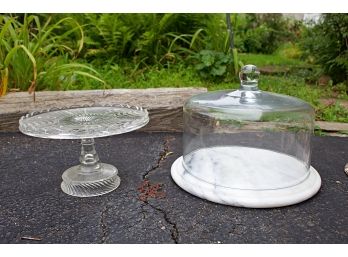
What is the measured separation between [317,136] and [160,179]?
4.86ft

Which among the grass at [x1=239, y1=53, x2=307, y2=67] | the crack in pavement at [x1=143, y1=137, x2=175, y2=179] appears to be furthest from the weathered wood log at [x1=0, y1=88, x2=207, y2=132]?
the grass at [x1=239, y1=53, x2=307, y2=67]

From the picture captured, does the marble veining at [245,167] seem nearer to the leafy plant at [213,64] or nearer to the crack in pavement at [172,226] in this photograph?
the crack in pavement at [172,226]

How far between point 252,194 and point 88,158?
3.11 feet

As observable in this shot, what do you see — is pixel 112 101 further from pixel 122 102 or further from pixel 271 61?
pixel 271 61

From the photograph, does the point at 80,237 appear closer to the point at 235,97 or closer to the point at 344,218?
the point at 235,97

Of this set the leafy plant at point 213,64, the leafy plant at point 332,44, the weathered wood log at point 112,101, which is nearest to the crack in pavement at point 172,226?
the weathered wood log at point 112,101

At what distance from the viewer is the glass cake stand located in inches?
77.2

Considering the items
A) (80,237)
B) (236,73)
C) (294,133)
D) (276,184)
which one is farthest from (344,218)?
(236,73)

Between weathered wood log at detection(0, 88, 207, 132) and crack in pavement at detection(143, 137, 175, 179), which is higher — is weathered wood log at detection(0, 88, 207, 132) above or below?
above

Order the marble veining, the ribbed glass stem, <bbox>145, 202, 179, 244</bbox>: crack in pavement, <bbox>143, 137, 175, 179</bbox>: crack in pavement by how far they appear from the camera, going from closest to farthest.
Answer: <bbox>145, 202, 179, 244</bbox>: crack in pavement < the marble veining < the ribbed glass stem < <bbox>143, 137, 175, 179</bbox>: crack in pavement

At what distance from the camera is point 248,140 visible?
8.66ft

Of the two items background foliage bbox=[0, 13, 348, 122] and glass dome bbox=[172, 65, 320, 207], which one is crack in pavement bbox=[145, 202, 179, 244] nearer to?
glass dome bbox=[172, 65, 320, 207]

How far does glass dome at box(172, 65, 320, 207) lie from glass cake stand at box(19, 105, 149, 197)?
0.39m

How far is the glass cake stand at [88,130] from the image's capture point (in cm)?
196
